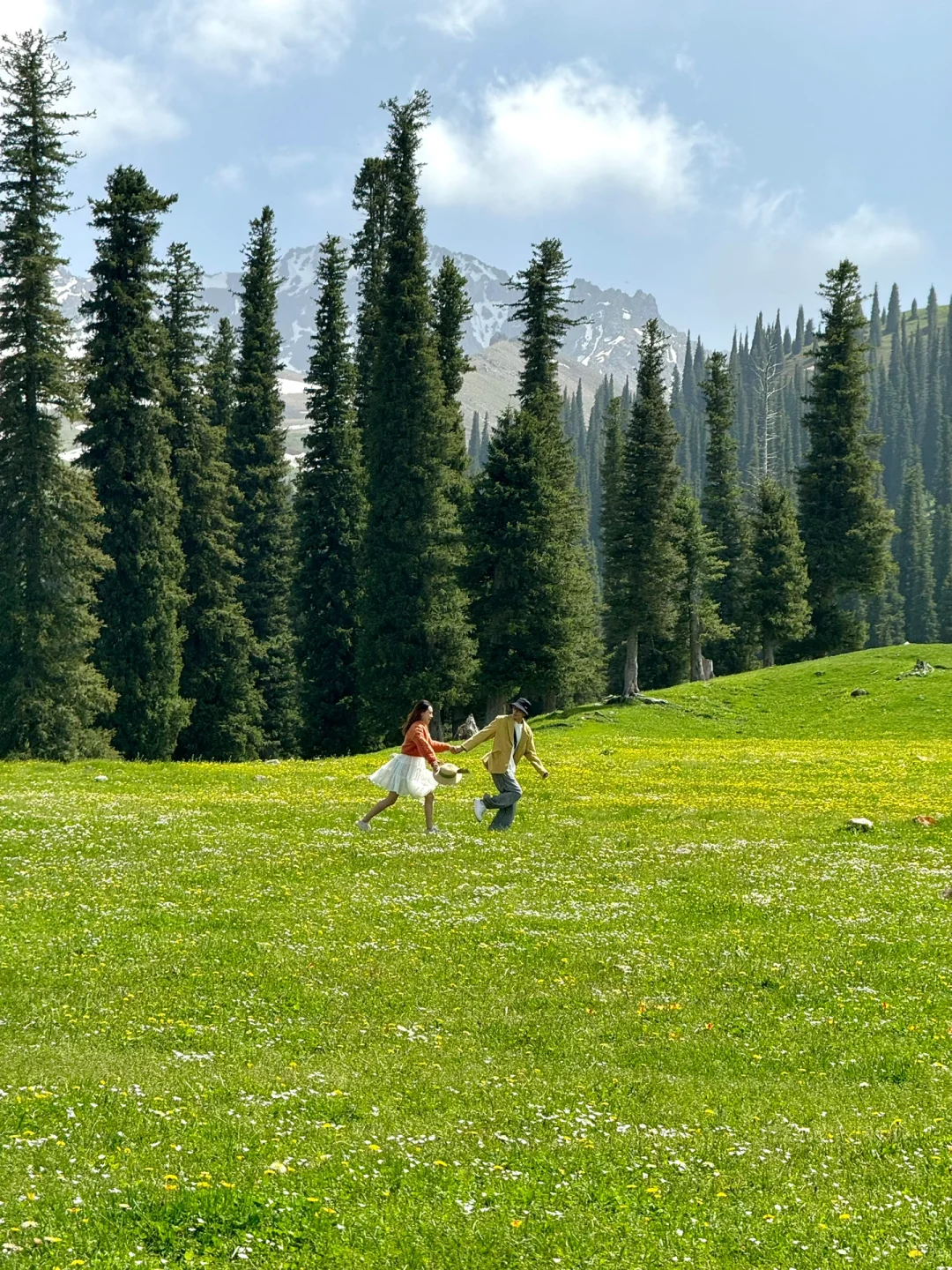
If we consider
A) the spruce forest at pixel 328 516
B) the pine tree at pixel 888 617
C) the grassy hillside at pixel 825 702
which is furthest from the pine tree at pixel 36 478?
the pine tree at pixel 888 617

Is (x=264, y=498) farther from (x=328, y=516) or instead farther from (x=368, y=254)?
(x=368, y=254)

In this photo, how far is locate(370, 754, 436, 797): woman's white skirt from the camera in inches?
910

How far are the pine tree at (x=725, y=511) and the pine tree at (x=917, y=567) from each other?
2278 inches

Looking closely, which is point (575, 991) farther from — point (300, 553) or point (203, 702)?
point (300, 553)

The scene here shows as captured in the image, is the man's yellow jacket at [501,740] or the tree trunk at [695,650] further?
the tree trunk at [695,650]

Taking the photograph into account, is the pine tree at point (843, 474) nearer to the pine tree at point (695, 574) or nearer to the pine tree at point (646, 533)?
the pine tree at point (695, 574)

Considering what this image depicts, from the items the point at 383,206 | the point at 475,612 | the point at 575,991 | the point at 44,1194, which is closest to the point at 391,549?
the point at 475,612

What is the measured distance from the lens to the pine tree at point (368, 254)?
71.3 meters

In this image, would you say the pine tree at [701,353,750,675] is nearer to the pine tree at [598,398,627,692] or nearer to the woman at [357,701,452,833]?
the pine tree at [598,398,627,692]

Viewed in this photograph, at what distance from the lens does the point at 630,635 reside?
2638 inches

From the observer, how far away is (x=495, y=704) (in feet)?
202

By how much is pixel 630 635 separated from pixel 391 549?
17.0 metres

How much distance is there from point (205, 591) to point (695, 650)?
125ft

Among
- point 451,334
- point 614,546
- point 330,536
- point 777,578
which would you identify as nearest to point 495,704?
point 614,546
